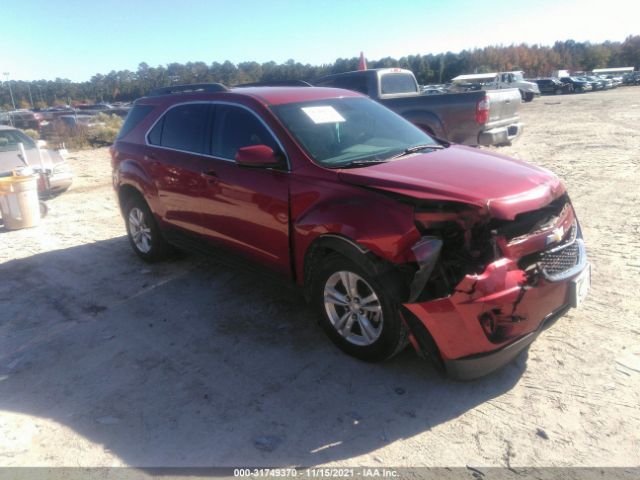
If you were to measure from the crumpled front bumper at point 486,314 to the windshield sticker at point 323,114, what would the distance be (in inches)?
73.8

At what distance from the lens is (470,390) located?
10.4 ft

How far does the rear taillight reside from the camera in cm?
851

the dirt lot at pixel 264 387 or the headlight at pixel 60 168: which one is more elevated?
the headlight at pixel 60 168

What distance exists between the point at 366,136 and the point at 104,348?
109 inches

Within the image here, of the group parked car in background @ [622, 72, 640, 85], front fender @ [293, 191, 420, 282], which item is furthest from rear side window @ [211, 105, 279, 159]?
parked car in background @ [622, 72, 640, 85]

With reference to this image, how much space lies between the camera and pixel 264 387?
332 cm

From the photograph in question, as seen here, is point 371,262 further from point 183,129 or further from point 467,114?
point 467,114

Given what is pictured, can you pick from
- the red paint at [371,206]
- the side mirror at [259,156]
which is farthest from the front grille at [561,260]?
the side mirror at [259,156]

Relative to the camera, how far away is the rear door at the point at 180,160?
15.2 ft

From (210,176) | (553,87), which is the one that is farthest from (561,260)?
(553,87)

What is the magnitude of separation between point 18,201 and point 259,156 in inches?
221

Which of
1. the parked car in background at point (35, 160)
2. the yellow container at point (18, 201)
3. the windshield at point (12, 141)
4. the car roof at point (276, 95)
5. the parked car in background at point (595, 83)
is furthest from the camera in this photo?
the parked car in background at point (595, 83)

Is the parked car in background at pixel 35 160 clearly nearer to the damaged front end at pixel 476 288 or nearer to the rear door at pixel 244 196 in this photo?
the rear door at pixel 244 196

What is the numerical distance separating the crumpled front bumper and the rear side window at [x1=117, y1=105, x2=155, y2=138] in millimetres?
3992
